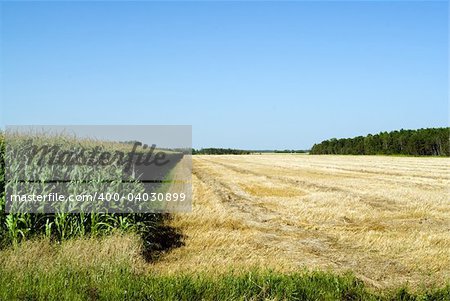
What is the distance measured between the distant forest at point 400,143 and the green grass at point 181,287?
112692mm

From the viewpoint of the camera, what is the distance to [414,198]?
18.1m

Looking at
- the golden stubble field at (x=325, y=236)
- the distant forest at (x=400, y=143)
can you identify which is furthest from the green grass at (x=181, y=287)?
the distant forest at (x=400, y=143)

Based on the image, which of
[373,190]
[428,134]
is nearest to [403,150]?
[428,134]

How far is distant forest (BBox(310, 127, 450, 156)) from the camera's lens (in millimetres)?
109562

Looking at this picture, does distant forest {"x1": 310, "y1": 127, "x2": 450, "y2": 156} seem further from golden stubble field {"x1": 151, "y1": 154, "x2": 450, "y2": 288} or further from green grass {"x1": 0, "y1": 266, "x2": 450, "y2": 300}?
green grass {"x1": 0, "y1": 266, "x2": 450, "y2": 300}

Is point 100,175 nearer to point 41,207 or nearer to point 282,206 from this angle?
point 41,207

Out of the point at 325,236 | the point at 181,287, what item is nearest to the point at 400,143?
the point at 325,236

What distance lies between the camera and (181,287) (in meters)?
5.70

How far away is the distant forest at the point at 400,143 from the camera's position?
110 meters

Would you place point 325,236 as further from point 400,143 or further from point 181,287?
point 400,143

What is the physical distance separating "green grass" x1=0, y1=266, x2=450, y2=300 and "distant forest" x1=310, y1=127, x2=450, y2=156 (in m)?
113

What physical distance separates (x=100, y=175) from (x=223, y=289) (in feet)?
18.1

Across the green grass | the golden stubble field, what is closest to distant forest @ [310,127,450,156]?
the golden stubble field

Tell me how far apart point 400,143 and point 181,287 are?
125490 mm
